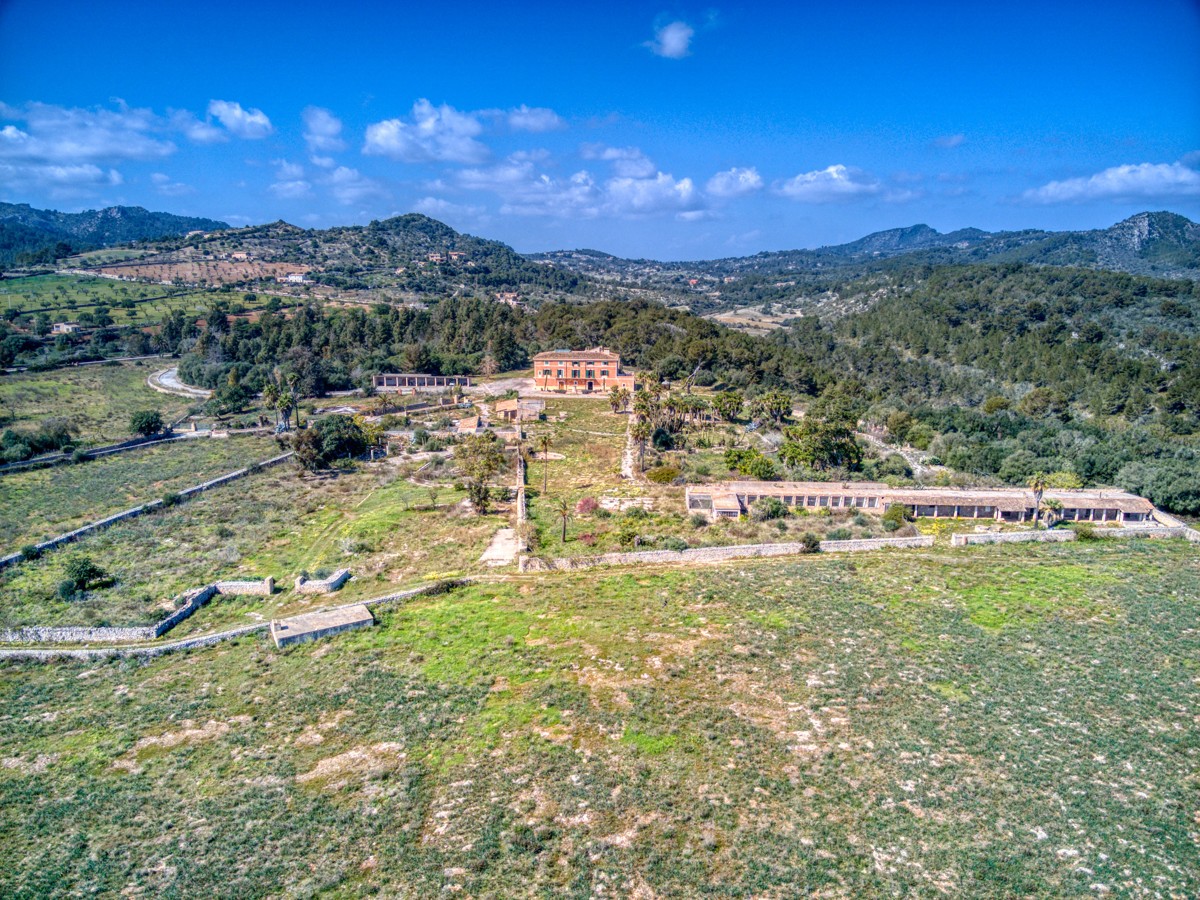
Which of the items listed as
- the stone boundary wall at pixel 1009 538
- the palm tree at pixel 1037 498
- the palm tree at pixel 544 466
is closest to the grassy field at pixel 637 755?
the stone boundary wall at pixel 1009 538

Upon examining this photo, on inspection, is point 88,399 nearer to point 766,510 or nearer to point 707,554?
point 707,554

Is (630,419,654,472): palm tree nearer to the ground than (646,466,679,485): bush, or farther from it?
farther from it

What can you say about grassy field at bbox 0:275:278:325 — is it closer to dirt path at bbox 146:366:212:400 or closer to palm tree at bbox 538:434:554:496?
dirt path at bbox 146:366:212:400

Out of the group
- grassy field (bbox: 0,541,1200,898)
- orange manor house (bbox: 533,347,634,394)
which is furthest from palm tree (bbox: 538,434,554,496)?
orange manor house (bbox: 533,347,634,394)

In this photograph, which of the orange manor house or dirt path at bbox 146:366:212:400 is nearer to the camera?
dirt path at bbox 146:366:212:400

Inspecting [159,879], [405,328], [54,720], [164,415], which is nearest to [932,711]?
[159,879]

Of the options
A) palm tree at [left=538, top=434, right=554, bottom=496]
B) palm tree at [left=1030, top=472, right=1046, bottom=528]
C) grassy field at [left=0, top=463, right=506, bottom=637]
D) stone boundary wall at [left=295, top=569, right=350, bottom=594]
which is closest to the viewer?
grassy field at [left=0, top=463, right=506, bottom=637]
